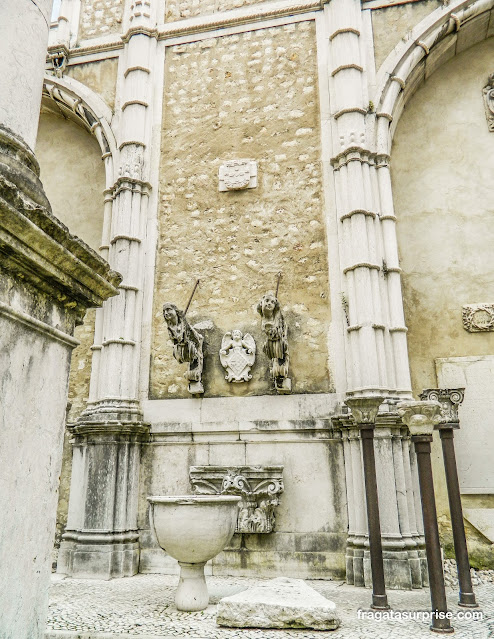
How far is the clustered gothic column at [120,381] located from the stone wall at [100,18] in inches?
24.3

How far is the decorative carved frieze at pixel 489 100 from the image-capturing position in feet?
24.0

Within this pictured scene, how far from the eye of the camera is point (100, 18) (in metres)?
8.72

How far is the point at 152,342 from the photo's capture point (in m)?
6.87

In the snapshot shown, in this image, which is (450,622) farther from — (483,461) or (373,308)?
(373,308)

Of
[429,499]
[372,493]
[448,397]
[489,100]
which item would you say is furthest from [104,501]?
[489,100]

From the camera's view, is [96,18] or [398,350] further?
[96,18]

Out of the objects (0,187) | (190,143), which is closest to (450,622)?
(0,187)

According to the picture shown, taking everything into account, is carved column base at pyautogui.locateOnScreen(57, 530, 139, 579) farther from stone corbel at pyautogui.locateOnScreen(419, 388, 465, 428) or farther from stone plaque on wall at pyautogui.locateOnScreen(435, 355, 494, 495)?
stone plaque on wall at pyautogui.locateOnScreen(435, 355, 494, 495)

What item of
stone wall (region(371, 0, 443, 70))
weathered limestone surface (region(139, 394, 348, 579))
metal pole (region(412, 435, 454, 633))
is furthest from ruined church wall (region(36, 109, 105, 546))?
metal pole (region(412, 435, 454, 633))

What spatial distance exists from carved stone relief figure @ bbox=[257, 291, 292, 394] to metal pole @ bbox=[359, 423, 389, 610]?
1.82 m

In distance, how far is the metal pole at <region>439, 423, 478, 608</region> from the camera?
4051 mm

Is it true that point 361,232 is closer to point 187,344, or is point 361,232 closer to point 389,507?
point 187,344

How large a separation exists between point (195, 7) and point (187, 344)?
5.50m

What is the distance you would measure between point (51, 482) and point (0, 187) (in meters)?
0.97
